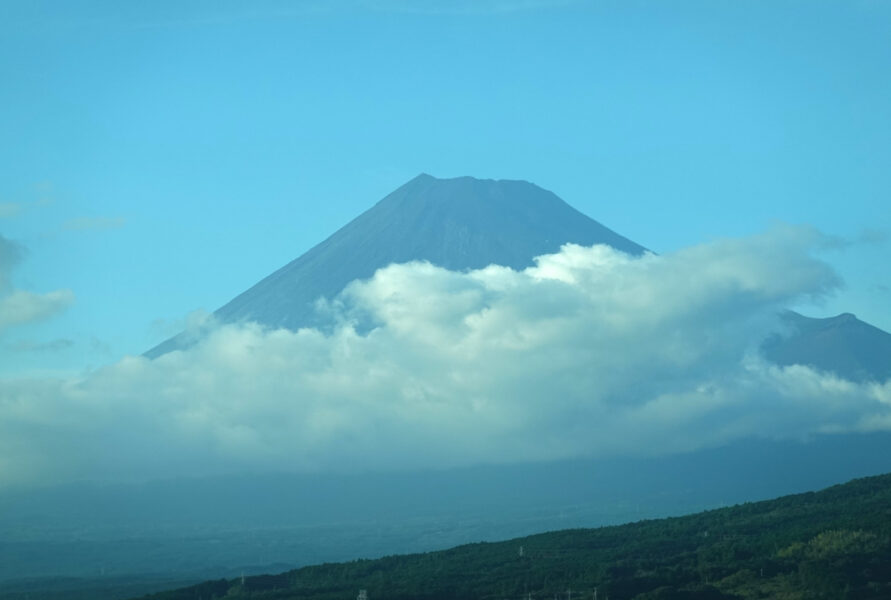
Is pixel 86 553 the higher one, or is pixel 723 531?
pixel 86 553

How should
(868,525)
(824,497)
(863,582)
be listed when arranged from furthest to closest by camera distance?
(824,497), (868,525), (863,582)

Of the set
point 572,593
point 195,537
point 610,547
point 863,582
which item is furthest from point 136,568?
point 863,582

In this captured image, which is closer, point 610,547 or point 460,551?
point 610,547

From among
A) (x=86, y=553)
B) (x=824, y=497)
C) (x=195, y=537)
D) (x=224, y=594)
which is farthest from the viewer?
(x=195, y=537)

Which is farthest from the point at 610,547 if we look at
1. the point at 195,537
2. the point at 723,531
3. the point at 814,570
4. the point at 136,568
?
the point at 195,537

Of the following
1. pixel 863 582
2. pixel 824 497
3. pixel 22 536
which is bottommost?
pixel 863 582

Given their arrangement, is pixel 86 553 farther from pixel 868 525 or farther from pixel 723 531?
pixel 868 525
